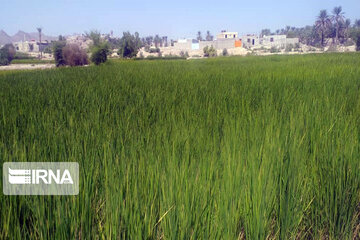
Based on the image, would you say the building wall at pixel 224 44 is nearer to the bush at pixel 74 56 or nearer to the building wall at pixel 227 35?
the building wall at pixel 227 35

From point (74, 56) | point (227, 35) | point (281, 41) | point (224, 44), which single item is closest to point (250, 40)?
point (227, 35)

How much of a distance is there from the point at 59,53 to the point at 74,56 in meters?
2.75

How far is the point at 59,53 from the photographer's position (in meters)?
37.2

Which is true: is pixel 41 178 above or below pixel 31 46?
below

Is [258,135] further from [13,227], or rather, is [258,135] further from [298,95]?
[298,95]

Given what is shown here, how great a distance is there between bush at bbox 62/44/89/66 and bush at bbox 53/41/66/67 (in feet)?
1.64

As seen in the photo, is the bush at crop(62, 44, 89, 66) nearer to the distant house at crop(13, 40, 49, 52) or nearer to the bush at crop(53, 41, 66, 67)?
the bush at crop(53, 41, 66, 67)

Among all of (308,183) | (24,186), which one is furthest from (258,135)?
(24,186)

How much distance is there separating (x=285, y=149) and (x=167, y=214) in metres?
1.13

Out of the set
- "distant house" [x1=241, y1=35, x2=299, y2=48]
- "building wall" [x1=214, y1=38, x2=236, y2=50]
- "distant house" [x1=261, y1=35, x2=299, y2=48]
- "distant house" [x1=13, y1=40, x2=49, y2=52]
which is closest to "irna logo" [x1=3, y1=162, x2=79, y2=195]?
"building wall" [x1=214, y1=38, x2=236, y2=50]

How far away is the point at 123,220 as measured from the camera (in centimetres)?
139

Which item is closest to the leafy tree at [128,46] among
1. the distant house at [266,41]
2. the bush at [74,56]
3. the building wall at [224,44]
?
the bush at [74,56]

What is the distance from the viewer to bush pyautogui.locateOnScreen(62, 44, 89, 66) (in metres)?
35.6

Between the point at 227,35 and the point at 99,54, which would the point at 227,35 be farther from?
the point at 99,54
